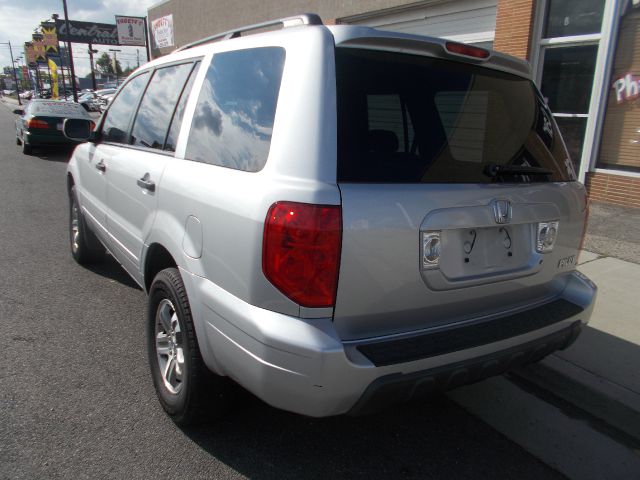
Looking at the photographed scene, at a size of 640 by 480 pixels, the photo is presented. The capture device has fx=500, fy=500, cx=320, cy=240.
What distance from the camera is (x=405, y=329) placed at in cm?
207

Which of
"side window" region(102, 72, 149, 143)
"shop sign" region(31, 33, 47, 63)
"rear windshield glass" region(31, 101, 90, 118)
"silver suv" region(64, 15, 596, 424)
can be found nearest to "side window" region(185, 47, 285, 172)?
"silver suv" region(64, 15, 596, 424)

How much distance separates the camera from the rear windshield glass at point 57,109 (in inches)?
535

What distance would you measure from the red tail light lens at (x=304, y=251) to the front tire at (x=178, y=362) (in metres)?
0.72

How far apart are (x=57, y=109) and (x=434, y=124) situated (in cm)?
1442

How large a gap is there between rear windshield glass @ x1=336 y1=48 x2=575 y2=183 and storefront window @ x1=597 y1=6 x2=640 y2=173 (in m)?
5.49

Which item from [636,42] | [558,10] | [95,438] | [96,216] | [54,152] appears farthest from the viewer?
[54,152]

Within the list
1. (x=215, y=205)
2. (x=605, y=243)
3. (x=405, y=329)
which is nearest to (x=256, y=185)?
(x=215, y=205)

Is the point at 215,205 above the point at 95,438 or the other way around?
above

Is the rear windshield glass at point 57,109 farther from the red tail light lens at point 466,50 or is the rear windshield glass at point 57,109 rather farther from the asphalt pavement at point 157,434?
the red tail light lens at point 466,50

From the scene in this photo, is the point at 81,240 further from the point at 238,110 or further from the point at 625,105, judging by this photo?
the point at 625,105

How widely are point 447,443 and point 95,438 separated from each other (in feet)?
5.95

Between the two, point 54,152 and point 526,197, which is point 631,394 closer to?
point 526,197

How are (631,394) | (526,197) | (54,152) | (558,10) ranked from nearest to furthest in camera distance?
(526,197) < (631,394) < (558,10) < (54,152)

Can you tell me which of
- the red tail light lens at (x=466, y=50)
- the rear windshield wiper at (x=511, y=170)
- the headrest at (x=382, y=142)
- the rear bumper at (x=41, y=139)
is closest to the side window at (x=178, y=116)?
the headrest at (x=382, y=142)
